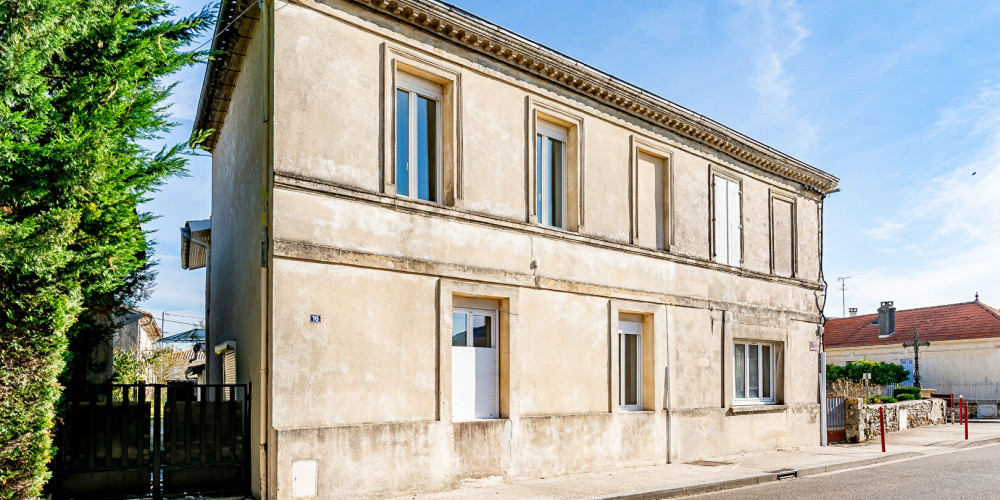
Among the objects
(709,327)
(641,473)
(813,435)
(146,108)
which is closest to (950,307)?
(813,435)

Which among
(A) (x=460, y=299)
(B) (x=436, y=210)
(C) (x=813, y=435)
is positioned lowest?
(C) (x=813, y=435)

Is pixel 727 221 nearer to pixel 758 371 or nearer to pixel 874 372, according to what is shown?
pixel 758 371

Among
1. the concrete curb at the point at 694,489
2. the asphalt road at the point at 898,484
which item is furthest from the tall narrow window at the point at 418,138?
the asphalt road at the point at 898,484

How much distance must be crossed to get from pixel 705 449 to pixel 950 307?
32837 mm

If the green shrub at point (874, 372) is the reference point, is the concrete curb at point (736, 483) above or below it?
above

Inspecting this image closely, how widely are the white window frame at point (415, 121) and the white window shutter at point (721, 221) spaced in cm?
703

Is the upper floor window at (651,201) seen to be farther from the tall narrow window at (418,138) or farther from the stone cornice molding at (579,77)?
the tall narrow window at (418,138)

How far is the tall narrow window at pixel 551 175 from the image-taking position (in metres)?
12.6

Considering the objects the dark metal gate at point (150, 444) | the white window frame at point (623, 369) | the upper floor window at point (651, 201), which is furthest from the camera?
the upper floor window at point (651, 201)

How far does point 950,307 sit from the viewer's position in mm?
40594

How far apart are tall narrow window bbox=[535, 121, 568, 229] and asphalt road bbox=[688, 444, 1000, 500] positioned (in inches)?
196

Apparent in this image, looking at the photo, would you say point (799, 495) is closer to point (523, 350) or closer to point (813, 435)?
point (523, 350)

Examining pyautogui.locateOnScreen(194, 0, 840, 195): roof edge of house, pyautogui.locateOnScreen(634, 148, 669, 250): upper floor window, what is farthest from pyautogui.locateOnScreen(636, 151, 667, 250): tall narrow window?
pyautogui.locateOnScreen(194, 0, 840, 195): roof edge of house

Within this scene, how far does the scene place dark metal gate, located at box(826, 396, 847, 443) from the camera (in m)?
18.8
